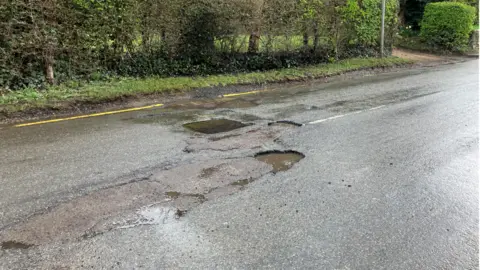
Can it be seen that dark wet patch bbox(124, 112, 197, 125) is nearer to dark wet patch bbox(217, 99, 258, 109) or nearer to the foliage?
dark wet patch bbox(217, 99, 258, 109)

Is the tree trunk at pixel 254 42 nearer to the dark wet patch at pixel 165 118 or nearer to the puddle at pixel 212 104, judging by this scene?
the puddle at pixel 212 104

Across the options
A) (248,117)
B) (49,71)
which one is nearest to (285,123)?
(248,117)

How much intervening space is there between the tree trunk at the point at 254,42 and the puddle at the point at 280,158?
7.90m

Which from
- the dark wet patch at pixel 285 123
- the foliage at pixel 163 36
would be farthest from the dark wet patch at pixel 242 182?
the foliage at pixel 163 36

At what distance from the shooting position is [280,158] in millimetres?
6074

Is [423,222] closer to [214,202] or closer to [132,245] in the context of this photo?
[214,202]

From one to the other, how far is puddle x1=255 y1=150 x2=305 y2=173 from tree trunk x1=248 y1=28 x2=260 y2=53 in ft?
25.9

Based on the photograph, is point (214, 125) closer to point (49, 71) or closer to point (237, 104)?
point (237, 104)

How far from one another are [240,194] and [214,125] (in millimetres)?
3155

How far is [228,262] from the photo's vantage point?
3502mm

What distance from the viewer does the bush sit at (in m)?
20.5

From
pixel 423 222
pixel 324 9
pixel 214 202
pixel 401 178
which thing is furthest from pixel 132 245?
pixel 324 9

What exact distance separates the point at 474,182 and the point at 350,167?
156 cm

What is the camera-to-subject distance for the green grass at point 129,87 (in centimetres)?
858
